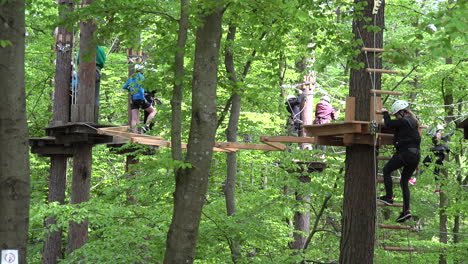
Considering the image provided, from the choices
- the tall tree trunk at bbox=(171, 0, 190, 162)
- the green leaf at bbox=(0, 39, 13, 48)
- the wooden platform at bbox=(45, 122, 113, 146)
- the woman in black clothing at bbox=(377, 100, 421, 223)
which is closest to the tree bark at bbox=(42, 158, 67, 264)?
the wooden platform at bbox=(45, 122, 113, 146)

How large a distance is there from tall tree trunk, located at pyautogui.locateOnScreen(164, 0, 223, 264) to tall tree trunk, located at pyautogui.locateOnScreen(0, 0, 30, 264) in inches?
76.2

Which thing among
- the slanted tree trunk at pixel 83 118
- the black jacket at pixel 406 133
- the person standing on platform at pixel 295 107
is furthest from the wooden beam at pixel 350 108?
the person standing on platform at pixel 295 107

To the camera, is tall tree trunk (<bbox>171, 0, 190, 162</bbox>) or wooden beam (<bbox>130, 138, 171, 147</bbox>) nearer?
tall tree trunk (<bbox>171, 0, 190, 162</bbox>)

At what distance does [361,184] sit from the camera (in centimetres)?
927

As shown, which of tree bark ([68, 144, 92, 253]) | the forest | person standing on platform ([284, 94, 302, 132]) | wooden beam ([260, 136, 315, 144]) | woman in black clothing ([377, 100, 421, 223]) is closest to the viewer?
the forest

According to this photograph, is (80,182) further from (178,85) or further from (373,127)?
(373,127)

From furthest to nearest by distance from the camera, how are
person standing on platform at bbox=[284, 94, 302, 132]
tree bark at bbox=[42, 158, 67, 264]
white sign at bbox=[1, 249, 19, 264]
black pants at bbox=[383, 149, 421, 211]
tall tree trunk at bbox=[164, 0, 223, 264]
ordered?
person standing on platform at bbox=[284, 94, 302, 132] → tree bark at bbox=[42, 158, 67, 264] → black pants at bbox=[383, 149, 421, 211] → tall tree trunk at bbox=[164, 0, 223, 264] → white sign at bbox=[1, 249, 19, 264]

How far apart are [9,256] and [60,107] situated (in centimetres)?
750

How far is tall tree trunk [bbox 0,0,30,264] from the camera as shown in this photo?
5.14m

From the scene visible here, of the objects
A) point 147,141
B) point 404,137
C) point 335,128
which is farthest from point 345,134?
point 147,141

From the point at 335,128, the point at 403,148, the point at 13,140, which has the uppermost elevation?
the point at 335,128

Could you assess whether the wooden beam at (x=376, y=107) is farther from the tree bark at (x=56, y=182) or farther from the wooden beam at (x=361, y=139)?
the tree bark at (x=56, y=182)

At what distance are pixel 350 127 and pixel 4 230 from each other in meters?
4.53

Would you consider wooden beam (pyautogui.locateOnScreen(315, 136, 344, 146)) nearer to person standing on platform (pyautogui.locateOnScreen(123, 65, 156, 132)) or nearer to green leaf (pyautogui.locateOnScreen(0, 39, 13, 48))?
person standing on platform (pyautogui.locateOnScreen(123, 65, 156, 132))
